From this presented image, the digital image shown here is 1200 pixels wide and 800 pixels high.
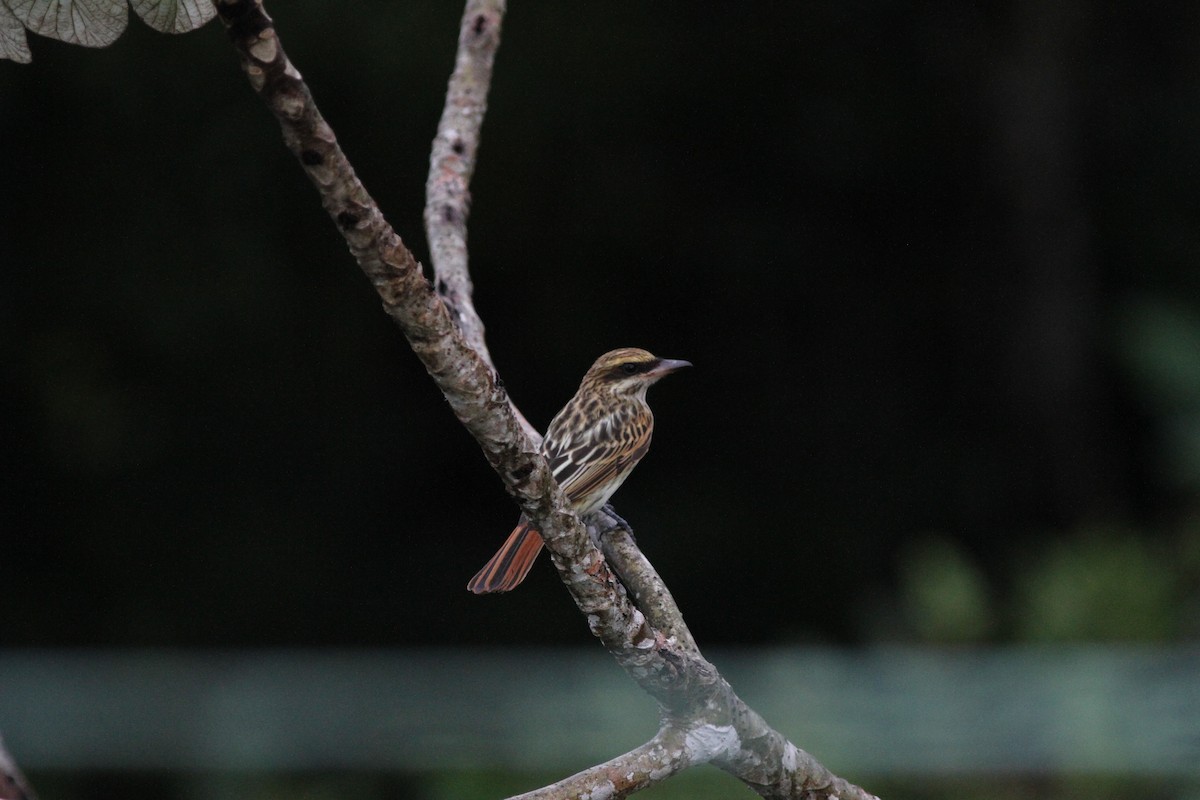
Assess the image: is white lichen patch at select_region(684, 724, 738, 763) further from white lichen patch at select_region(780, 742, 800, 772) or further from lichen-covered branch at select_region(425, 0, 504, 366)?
lichen-covered branch at select_region(425, 0, 504, 366)

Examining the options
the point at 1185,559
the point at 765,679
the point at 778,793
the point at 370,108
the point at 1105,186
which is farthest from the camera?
the point at 1105,186

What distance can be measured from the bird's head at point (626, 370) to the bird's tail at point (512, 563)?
610mm

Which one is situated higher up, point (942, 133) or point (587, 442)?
point (942, 133)

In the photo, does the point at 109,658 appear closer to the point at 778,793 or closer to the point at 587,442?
the point at 587,442

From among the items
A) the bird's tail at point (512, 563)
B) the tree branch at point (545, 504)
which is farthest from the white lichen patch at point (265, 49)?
the bird's tail at point (512, 563)

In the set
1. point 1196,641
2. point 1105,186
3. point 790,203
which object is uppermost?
point 1105,186

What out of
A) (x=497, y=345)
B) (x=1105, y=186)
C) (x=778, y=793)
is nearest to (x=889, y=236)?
(x=1105, y=186)

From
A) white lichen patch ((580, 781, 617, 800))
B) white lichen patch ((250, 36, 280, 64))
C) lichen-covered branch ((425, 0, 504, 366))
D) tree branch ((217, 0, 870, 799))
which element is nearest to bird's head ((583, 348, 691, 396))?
lichen-covered branch ((425, 0, 504, 366))

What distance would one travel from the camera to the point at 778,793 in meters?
2.21

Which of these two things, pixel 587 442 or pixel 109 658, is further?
pixel 109 658

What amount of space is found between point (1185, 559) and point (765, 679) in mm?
2179

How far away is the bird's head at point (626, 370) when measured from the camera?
3.67m

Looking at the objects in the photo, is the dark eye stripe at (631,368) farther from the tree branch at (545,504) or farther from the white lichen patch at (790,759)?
the white lichen patch at (790,759)

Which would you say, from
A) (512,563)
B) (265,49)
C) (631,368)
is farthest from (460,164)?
(265,49)
